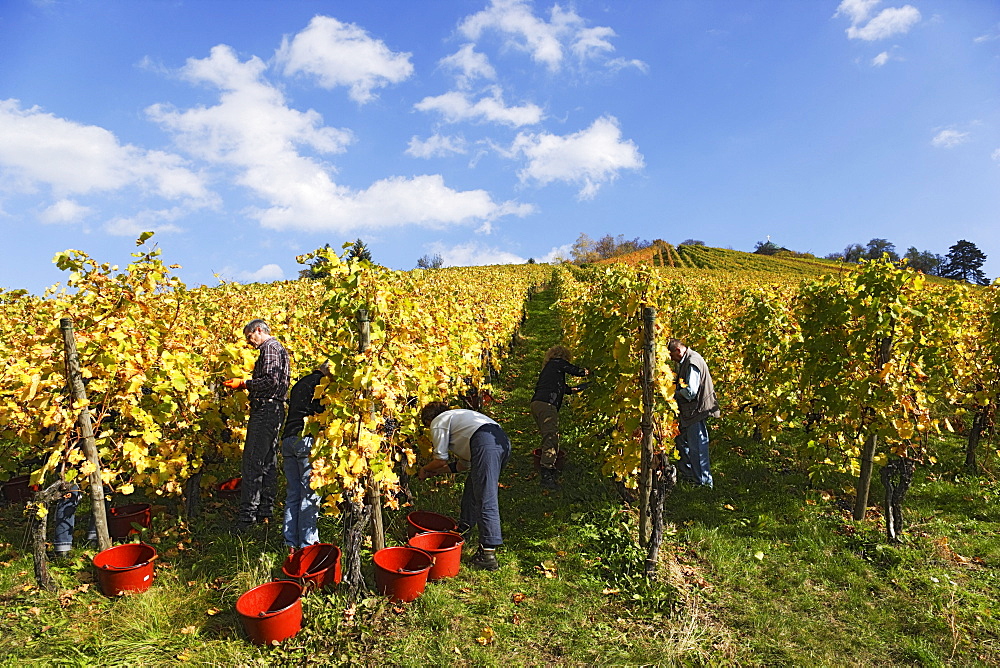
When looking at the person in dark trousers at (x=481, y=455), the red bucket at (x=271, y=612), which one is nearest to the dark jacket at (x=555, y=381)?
the person in dark trousers at (x=481, y=455)

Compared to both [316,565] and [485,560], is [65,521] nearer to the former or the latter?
[316,565]

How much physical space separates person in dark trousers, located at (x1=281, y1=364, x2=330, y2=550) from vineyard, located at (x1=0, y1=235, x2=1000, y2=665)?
417 mm

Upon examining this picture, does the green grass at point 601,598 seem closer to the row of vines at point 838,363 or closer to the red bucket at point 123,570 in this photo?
the red bucket at point 123,570

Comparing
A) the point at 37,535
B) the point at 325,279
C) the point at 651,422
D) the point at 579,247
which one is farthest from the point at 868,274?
the point at 579,247

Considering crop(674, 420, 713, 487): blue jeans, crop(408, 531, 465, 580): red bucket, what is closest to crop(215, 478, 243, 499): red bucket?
crop(408, 531, 465, 580): red bucket

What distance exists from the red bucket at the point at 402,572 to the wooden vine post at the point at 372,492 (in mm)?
187

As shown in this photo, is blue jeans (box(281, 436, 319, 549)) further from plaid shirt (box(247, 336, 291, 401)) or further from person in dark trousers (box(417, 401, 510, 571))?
person in dark trousers (box(417, 401, 510, 571))

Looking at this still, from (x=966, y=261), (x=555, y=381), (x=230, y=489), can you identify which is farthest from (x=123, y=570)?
(x=966, y=261)

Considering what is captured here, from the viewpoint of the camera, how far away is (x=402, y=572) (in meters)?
3.91

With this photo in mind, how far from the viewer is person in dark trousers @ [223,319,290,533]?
505 centimetres

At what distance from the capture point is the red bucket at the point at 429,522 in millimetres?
5000

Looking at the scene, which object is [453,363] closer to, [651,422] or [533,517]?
[533,517]

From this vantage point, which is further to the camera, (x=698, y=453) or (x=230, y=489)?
(x=698, y=453)

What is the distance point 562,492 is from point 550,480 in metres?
0.27
